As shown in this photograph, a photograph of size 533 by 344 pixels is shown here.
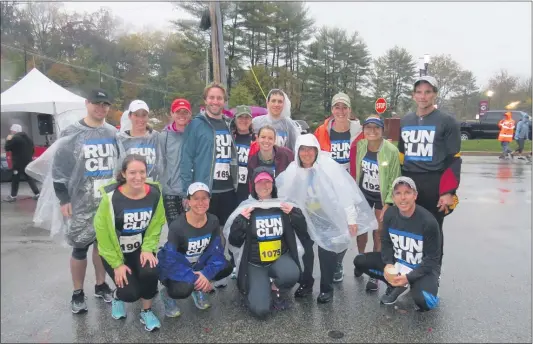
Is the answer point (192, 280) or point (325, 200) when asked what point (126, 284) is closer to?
point (192, 280)

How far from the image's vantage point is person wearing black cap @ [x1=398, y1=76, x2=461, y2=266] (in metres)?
3.51

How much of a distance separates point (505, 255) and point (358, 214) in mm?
2445

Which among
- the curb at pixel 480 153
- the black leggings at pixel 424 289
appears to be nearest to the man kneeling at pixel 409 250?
the black leggings at pixel 424 289

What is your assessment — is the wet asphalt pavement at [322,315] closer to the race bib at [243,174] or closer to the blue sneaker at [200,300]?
the blue sneaker at [200,300]

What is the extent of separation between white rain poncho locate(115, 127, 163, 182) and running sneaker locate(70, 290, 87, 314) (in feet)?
3.75

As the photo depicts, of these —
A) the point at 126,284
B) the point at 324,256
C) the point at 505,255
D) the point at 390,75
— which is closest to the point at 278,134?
the point at 324,256

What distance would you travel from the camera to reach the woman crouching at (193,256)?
326 centimetres

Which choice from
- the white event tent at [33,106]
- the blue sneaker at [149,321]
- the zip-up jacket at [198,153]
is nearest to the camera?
the white event tent at [33,106]

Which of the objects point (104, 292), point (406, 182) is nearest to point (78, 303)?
point (104, 292)

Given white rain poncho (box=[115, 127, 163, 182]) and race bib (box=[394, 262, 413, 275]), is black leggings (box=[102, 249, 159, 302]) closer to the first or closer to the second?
white rain poncho (box=[115, 127, 163, 182])

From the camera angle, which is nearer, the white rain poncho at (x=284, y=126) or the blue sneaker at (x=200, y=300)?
the blue sneaker at (x=200, y=300)

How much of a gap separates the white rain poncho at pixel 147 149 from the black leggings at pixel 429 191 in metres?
2.52

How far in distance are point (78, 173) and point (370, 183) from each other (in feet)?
9.28

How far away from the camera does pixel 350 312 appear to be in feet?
11.1
